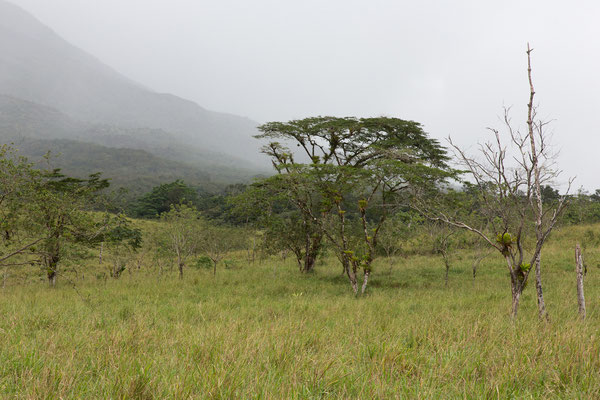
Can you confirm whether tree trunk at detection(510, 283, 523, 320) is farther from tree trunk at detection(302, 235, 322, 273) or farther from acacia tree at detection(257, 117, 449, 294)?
tree trunk at detection(302, 235, 322, 273)

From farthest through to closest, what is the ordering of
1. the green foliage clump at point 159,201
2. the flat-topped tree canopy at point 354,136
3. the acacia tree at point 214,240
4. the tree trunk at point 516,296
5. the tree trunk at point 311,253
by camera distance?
1. the green foliage clump at point 159,201
2. the acacia tree at point 214,240
3. the tree trunk at point 311,253
4. the flat-topped tree canopy at point 354,136
5. the tree trunk at point 516,296

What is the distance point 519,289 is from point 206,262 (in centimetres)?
2204

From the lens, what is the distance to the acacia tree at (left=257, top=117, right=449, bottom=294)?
11.1 metres

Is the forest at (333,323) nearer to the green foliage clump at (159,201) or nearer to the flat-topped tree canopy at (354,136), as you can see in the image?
Answer: the flat-topped tree canopy at (354,136)

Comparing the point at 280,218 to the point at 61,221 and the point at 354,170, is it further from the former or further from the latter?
the point at 61,221

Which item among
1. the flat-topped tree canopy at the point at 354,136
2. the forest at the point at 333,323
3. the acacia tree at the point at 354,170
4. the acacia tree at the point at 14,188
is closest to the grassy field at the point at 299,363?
the forest at the point at 333,323

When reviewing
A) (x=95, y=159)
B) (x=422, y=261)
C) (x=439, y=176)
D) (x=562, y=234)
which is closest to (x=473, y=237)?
(x=422, y=261)

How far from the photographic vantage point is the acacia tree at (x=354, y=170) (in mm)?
11123

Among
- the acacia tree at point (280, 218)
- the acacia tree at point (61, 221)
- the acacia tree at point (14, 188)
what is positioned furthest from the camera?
the acacia tree at point (280, 218)

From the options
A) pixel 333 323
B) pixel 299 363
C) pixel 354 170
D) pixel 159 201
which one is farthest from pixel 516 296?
pixel 159 201

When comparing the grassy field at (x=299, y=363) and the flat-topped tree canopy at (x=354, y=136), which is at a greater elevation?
the flat-topped tree canopy at (x=354, y=136)

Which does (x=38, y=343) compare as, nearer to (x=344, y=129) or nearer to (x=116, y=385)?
(x=116, y=385)

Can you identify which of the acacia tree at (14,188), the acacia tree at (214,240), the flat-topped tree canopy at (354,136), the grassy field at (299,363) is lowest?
the acacia tree at (214,240)

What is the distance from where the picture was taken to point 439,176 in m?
10.7
